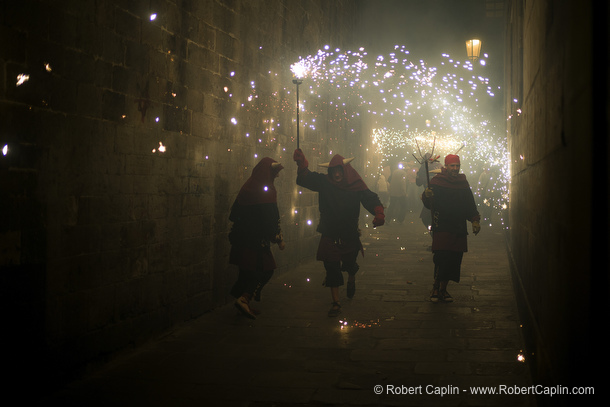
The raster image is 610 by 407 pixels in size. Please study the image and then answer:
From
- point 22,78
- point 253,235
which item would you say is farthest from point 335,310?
point 22,78

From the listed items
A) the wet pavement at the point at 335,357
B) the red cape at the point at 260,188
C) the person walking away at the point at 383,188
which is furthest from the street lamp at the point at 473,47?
the red cape at the point at 260,188

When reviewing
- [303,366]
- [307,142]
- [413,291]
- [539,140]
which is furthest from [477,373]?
[307,142]

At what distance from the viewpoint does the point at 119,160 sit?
5.82 meters

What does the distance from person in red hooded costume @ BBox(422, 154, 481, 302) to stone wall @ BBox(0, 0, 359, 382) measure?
277 centimetres

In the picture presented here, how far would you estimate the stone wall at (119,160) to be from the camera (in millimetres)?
4555

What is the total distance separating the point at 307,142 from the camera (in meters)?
12.6

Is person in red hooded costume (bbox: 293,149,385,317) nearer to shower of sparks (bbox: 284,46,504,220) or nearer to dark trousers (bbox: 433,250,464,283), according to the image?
dark trousers (bbox: 433,250,464,283)

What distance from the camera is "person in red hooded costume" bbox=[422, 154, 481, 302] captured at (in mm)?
8273

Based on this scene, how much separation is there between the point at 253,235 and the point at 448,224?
105 inches

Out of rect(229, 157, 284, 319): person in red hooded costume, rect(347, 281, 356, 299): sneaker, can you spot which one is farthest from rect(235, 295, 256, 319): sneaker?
rect(347, 281, 356, 299): sneaker

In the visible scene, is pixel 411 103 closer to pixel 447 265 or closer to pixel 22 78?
pixel 447 265

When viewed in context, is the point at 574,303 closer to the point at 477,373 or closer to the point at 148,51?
the point at 477,373

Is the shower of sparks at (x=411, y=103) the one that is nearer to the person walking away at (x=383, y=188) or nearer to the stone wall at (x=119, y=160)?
the person walking away at (x=383, y=188)

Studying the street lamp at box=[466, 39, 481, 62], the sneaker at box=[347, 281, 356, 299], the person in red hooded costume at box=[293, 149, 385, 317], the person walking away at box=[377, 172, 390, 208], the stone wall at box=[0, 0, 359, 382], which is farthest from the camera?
the person walking away at box=[377, 172, 390, 208]
